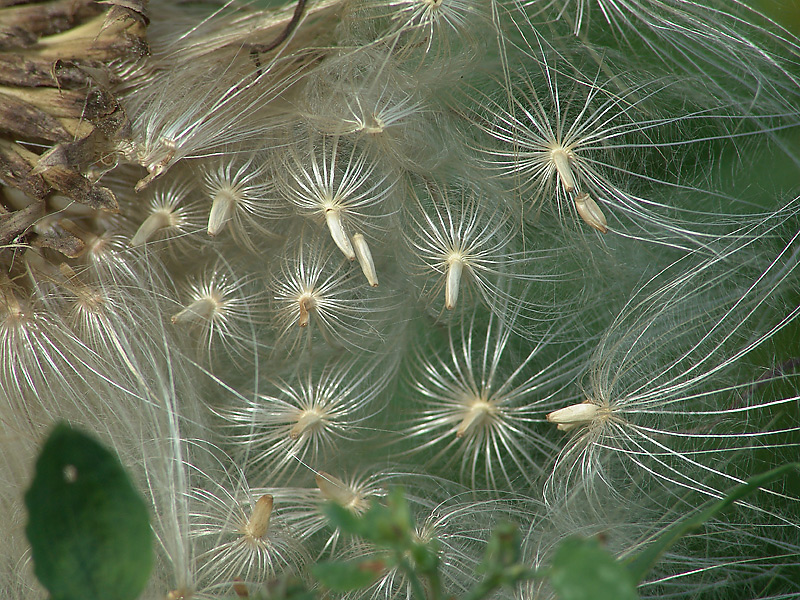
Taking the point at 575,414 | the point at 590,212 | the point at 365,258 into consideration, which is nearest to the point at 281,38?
the point at 365,258

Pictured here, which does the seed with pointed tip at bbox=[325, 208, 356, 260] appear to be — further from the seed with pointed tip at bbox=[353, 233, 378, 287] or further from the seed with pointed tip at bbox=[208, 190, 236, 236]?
the seed with pointed tip at bbox=[208, 190, 236, 236]

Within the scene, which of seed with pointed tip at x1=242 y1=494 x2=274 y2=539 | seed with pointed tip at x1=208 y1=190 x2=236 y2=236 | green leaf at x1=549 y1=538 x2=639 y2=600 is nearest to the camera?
green leaf at x1=549 y1=538 x2=639 y2=600

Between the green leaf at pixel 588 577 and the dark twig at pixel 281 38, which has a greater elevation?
the dark twig at pixel 281 38

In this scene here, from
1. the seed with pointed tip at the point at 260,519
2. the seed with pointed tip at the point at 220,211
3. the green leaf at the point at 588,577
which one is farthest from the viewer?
the seed with pointed tip at the point at 220,211

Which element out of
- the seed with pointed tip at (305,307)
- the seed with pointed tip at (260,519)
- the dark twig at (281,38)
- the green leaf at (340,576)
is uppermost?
the dark twig at (281,38)

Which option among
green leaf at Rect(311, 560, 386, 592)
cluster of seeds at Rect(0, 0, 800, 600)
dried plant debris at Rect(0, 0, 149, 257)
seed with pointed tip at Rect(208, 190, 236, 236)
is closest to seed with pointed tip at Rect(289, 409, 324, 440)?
cluster of seeds at Rect(0, 0, 800, 600)

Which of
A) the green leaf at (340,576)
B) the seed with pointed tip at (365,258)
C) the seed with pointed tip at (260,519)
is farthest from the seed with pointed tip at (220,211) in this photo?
the green leaf at (340,576)

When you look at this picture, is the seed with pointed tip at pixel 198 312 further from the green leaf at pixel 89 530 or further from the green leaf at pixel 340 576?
the green leaf at pixel 340 576
